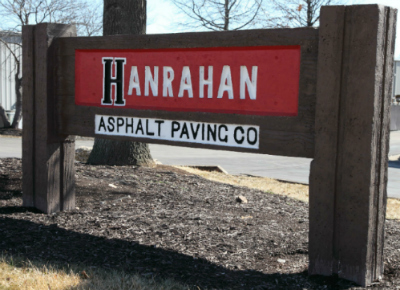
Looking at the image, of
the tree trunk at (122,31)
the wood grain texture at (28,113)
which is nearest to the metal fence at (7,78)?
the tree trunk at (122,31)

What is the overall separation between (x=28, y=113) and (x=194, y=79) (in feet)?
7.13

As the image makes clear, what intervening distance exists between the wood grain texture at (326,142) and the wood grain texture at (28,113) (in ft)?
10.8

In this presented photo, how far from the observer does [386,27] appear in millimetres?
3523

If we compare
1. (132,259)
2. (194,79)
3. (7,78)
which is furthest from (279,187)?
(7,78)

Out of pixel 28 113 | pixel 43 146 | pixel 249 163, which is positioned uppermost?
pixel 28 113

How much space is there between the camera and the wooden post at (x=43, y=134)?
18.0 ft

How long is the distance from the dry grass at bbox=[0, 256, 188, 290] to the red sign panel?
161cm

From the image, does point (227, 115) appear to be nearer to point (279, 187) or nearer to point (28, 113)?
point (28, 113)

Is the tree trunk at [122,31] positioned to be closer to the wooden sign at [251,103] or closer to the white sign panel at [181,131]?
the wooden sign at [251,103]

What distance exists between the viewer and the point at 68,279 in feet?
11.6

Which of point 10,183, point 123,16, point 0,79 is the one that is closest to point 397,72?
point 0,79

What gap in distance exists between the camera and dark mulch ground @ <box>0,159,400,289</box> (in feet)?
12.7

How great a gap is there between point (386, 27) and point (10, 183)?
495 centimetres

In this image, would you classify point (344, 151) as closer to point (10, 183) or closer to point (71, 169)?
point (71, 169)
